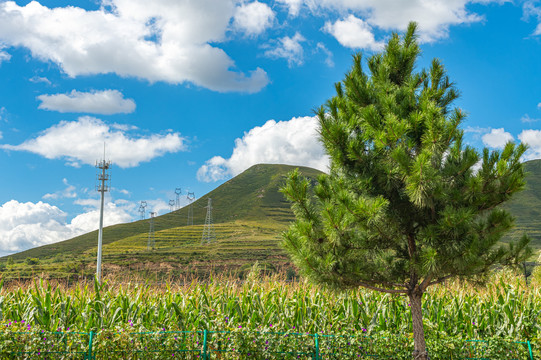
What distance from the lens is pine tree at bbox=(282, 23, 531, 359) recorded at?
5.43 meters

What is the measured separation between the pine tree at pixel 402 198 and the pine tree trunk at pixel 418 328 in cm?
1

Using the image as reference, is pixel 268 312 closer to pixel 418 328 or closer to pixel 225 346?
pixel 225 346

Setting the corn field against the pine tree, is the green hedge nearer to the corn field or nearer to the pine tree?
the corn field

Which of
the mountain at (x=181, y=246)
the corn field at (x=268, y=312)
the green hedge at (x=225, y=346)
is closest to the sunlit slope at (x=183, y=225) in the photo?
the mountain at (x=181, y=246)

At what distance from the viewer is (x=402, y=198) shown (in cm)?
592

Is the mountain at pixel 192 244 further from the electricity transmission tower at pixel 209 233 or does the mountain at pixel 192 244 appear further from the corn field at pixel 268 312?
the corn field at pixel 268 312

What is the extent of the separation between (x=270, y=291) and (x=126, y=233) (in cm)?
14172

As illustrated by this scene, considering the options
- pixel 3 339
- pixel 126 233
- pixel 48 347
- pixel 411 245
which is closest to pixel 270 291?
pixel 411 245

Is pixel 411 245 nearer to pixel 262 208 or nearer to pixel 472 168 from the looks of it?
pixel 472 168

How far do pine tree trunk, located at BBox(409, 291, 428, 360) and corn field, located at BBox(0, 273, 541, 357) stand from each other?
1.85 ft

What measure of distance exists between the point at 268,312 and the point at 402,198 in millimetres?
3373

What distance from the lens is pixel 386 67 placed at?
6766mm

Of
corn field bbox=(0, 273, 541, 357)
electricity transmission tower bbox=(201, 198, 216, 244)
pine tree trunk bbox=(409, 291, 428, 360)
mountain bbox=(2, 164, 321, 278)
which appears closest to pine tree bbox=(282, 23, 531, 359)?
pine tree trunk bbox=(409, 291, 428, 360)

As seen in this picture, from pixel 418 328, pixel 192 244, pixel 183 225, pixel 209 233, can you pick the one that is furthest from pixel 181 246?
pixel 418 328
